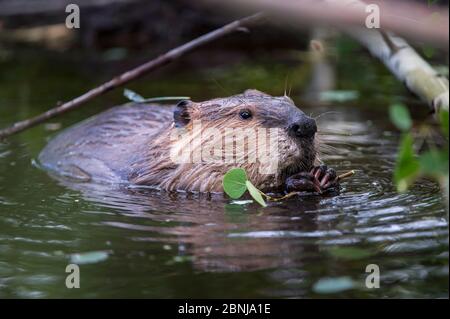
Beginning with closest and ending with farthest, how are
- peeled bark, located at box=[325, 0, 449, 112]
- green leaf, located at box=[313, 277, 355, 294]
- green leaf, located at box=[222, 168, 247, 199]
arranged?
green leaf, located at box=[313, 277, 355, 294], peeled bark, located at box=[325, 0, 449, 112], green leaf, located at box=[222, 168, 247, 199]

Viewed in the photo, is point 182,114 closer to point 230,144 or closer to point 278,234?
point 230,144

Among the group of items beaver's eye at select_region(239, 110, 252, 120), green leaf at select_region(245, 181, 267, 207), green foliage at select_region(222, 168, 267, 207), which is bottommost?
green leaf at select_region(245, 181, 267, 207)

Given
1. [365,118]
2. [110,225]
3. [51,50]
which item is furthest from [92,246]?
[51,50]

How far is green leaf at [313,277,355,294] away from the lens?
2.81m

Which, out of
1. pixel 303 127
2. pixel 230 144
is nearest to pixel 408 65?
pixel 303 127

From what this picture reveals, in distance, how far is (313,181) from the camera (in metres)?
4.20

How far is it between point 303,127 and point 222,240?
0.83m

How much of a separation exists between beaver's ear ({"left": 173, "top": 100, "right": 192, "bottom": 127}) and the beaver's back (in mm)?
237

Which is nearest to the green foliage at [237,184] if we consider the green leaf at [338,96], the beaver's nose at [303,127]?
the beaver's nose at [303,127]

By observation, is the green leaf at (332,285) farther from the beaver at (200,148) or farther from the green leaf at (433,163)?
the beaver at (200,148)

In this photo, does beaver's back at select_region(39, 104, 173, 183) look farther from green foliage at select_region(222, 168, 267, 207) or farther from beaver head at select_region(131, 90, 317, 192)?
green foliage at select_region(222, 168, 267, 207)

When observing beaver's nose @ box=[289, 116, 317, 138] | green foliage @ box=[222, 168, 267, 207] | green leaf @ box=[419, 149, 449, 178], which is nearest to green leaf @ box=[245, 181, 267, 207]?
green foliage @ box=[222, 168, 267, 207]

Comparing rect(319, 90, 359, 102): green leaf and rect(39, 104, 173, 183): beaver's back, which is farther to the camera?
rect(319, 90, 359, 102): green leaf

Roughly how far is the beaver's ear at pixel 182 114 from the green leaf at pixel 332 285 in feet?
6.31
